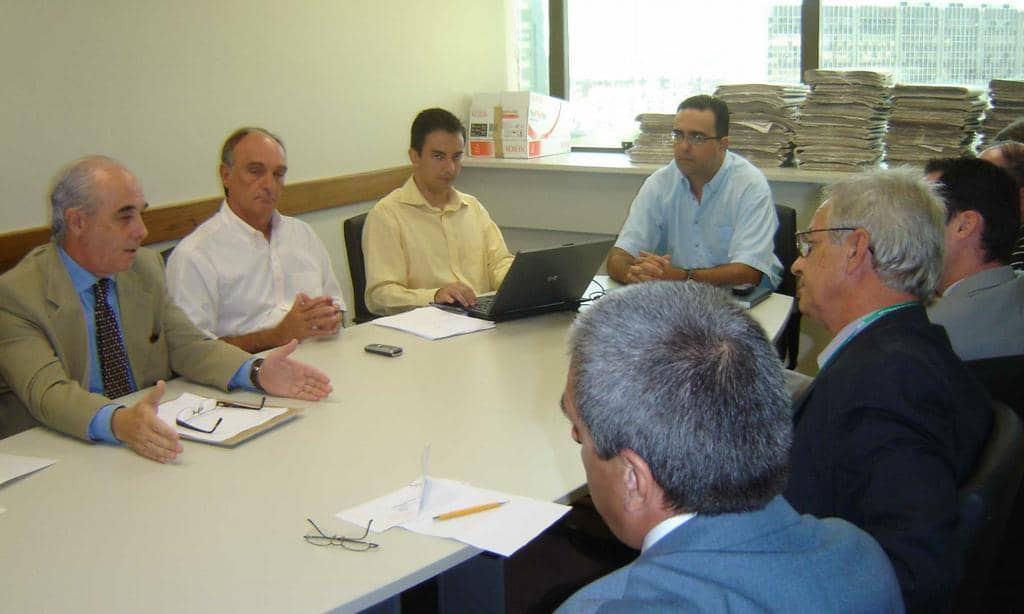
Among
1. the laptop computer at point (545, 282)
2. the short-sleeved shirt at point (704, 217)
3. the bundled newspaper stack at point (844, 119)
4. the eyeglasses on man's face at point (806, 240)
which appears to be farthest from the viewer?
the bundled newspaper stack at point (844, 119)

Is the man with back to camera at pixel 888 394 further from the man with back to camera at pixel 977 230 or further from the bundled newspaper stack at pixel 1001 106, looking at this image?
the bundled newspaper stack at pixel 1001 106

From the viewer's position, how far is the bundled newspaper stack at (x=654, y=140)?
14.6ft

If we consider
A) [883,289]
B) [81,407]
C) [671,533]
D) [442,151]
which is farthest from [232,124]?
[671,533]

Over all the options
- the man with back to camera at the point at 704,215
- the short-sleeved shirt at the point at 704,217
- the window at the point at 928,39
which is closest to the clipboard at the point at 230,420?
the man with back to camera at the point at 704,215

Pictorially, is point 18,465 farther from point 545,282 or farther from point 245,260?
point 545,282

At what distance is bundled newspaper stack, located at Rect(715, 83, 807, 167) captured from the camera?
4.11 m

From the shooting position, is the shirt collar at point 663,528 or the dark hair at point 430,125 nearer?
the shirt collar at point 663,528

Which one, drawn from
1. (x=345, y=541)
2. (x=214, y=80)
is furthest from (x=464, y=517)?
(x=214, y=80)

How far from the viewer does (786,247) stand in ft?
11.3

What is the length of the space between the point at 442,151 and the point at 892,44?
7.34 ft

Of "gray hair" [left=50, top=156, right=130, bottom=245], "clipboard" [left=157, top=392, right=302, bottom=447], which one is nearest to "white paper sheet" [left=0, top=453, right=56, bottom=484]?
"clipboard" [left=157, top=392, right=302, bottom=447]

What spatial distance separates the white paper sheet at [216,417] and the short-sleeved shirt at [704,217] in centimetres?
183

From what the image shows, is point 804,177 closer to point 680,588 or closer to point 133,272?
point 133,272

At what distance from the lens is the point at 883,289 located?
67.5 inches
